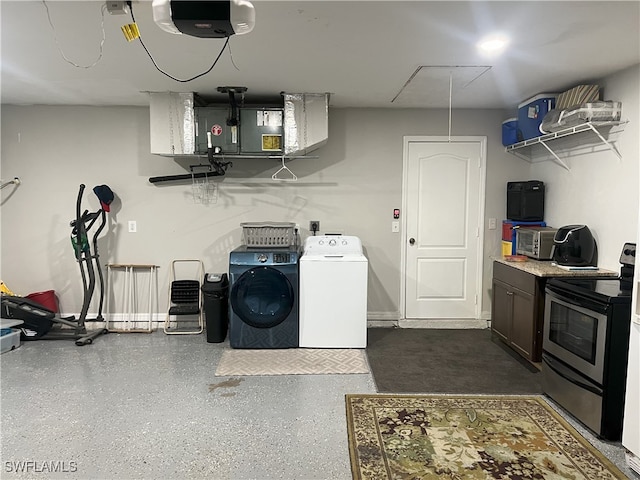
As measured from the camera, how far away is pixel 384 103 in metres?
4.45

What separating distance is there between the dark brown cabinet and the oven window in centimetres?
51

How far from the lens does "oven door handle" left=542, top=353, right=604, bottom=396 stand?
254 cm

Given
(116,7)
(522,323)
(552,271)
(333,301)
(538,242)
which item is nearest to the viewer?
(116,7)

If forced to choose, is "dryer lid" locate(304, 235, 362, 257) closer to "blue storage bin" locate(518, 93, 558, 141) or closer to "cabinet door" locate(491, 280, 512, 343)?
"cabinet door" locate(491, 280, 512, 343)

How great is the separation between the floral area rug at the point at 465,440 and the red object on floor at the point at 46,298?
3510 mm

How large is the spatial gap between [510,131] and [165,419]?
4173 mm

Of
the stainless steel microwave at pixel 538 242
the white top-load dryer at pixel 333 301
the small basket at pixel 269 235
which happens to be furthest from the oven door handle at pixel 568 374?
the small basket at pixel 269 235

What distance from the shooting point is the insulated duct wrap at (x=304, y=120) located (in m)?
4.14

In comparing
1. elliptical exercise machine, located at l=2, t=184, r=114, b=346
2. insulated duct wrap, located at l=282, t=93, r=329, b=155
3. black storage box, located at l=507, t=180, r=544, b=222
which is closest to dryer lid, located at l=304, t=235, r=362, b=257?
insulated duct wrap, located at l=282, t=93, r=329, b=155

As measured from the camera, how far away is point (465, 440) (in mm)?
2510

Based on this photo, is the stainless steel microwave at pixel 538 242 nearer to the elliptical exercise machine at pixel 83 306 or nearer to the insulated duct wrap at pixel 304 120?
the insulated duct wrap at pixel 304 120

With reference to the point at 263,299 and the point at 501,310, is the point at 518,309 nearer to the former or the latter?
the point at 501,310

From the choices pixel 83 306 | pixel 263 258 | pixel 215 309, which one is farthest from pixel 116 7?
pixel 83 306

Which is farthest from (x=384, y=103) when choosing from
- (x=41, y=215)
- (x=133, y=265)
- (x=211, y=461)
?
(x=41, y=215)
